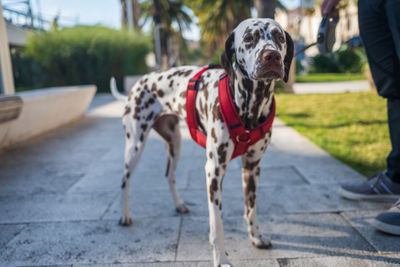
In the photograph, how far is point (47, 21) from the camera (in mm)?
16281

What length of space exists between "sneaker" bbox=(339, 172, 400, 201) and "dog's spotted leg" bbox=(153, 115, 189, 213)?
1560mm

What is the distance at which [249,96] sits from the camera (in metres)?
2.03

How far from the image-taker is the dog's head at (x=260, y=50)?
174 cm

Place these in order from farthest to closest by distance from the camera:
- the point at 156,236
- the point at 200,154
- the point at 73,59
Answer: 1. the point at 73,59
2. the point at 200,154
3. the point at 156,236

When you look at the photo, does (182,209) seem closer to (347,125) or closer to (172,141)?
(172,141)

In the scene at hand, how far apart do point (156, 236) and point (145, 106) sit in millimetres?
1075

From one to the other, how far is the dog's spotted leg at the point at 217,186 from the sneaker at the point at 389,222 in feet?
3.96

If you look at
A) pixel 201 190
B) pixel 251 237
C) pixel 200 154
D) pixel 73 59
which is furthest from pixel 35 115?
pixel 73 59

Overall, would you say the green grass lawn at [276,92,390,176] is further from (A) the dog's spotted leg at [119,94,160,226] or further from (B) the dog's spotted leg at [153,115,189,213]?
A: (A) the dog's spotted leg at [119,94,160,226]

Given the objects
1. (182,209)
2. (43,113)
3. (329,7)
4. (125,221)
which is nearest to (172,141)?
(182,209)

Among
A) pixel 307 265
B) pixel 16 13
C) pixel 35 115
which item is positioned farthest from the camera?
pixel 16 13

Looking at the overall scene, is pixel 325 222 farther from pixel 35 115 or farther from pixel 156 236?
pixel 35 115

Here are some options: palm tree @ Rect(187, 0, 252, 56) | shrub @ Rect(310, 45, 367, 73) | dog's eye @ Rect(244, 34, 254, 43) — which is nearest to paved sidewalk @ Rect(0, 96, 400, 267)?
dog's eye @ Rect(244, 34, 254, 43)

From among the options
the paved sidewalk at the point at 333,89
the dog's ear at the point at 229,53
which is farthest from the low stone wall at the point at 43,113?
the paved sidewalk at the point at 333,89
